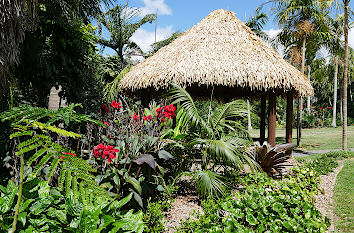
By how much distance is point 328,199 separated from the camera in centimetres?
495

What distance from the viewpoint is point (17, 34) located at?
158 inches

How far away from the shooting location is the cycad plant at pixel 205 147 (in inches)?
165

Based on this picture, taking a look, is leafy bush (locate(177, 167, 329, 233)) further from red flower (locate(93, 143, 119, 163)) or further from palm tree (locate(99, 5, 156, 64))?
palm tree (locate(99, 5, 156, 64))

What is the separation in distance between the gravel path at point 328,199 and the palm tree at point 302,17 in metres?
6.01

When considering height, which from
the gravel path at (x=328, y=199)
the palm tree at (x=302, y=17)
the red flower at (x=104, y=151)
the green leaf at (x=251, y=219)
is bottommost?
the gravel path at (x=328, y=199)

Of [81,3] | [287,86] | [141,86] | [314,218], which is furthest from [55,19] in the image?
[314,218]

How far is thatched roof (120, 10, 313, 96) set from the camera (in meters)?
7.36

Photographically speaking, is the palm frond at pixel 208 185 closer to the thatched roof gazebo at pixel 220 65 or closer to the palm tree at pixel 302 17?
the thatched roof gazebo at pixel 220 65

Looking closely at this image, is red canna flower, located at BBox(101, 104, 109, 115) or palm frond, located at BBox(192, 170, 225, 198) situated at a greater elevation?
red canna flower, located at BBox(101, 104, 109, 115)

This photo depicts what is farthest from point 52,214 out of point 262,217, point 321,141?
point 321,141

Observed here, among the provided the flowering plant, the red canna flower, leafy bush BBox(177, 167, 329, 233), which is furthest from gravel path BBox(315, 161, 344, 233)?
the red canna flower

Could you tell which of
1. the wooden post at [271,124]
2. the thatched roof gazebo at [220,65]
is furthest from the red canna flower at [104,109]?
the wooden post at [271,124]

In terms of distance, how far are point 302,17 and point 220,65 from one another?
632 centimetres

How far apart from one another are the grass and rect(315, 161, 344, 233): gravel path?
76mm
